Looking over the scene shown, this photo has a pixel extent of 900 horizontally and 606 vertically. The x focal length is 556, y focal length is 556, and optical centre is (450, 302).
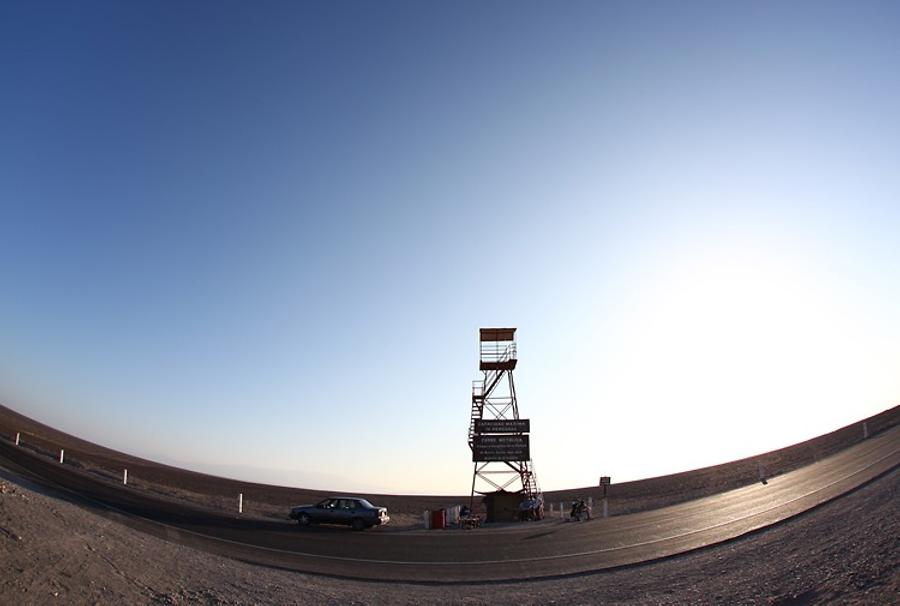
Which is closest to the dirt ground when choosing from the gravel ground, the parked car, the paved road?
the parked car

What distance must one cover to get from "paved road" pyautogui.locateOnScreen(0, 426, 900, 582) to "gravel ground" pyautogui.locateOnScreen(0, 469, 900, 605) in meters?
2.25

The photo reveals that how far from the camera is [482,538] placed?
933 inches

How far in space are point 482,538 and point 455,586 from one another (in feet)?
35.1

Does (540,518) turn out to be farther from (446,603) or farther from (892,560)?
(892,560)

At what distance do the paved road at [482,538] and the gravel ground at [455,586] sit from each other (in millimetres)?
2249

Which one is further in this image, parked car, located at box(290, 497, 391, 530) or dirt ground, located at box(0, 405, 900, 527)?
dirt ground, located at box(0, 405, 900, 527)

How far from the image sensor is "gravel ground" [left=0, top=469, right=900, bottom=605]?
26.7 ft

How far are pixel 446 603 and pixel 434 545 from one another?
10478 millimetres

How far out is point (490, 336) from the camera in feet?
136

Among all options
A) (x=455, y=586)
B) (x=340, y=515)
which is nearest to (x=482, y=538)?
(x=340, y=515)

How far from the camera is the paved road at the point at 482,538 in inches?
626

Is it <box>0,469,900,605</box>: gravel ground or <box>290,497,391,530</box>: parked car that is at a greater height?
<box>0,469,900,605</box>: gravel ground

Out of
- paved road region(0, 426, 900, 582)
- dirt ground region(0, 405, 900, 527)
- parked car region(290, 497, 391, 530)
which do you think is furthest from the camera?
dirt ground region(0, 405, 900, 527)

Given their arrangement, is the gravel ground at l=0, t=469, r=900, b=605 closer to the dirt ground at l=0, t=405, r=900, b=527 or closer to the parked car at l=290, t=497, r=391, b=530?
the parked car at l=290, t=497, r=391, b=530
